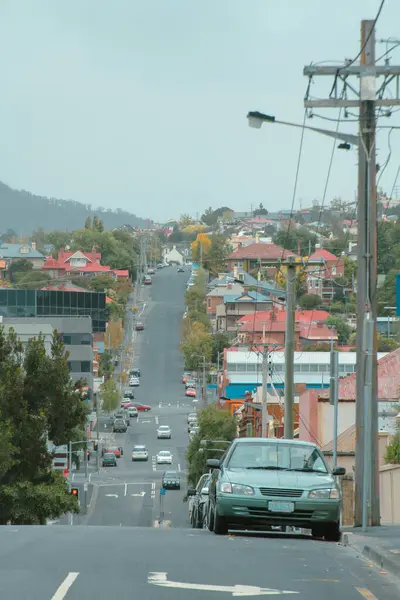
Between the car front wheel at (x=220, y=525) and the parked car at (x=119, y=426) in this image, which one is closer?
the car front wheel at (x=220, y=525)

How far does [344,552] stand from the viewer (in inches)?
601

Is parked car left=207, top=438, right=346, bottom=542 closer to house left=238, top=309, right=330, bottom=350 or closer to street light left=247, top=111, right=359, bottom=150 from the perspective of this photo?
street light left=247, top=111, right=359, bottom=150

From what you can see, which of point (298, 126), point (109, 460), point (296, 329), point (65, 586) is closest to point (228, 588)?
point (65, 586)

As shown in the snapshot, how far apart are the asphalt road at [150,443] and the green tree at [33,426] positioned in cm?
2364

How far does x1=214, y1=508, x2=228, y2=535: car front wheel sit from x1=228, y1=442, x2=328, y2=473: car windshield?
28.1 inches

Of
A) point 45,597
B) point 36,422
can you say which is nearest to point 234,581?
point 45,597

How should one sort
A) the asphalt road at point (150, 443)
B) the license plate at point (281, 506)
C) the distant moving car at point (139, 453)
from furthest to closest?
the distant moving car at point (139, 453) → the asphalt road at point (150, 443) → the license plate at point (281, 506)

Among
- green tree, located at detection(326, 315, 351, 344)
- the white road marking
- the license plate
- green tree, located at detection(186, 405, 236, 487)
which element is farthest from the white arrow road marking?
green tree, located at detection(326, 315, 351, 344)

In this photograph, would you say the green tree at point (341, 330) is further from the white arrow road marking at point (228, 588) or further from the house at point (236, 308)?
the white arrow road marking at point (228, 588)

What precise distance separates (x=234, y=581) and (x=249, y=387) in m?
94.6

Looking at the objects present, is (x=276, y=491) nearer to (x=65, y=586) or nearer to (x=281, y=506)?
(x=281, y=506)

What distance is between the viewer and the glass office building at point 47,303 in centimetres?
12719

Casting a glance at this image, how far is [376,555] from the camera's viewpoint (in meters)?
14.2

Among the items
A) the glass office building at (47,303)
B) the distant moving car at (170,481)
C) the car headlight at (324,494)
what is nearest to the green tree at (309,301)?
the glass office building at (47,303)
